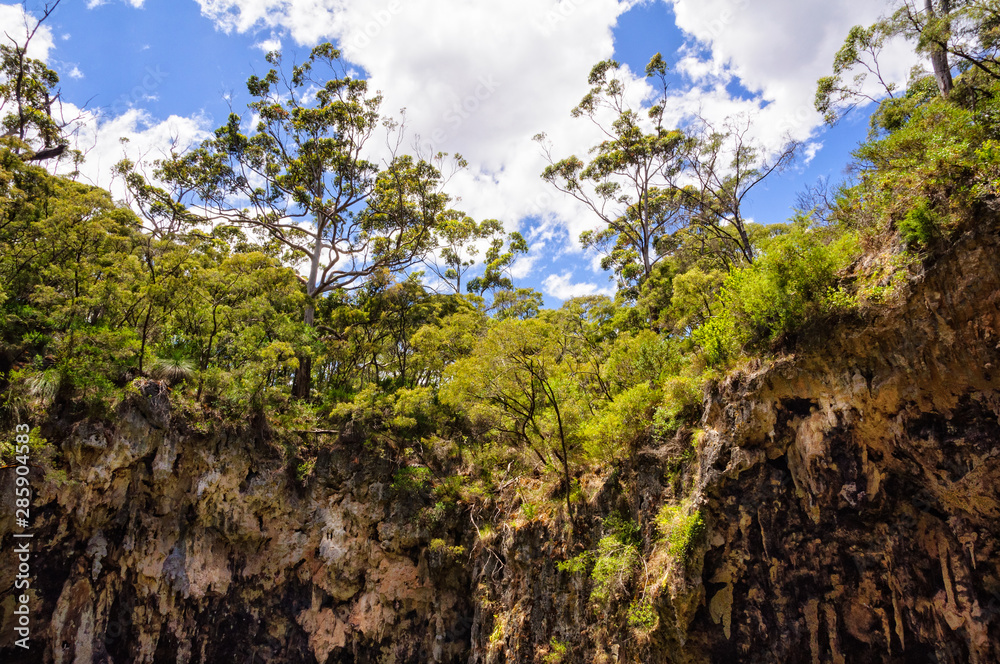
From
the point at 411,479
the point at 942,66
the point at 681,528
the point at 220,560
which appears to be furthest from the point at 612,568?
the point at 942,66

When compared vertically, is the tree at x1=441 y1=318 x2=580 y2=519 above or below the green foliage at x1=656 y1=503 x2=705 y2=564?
above

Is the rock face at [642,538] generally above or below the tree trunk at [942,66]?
below

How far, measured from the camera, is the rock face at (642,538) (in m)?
5.82

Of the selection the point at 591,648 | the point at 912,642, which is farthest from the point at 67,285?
the point at 912,642

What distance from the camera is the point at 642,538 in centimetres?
858

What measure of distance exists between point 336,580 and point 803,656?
11371 millimetres

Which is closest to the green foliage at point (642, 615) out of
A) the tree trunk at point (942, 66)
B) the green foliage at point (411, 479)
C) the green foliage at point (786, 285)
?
the green foliage at point (786, 285)

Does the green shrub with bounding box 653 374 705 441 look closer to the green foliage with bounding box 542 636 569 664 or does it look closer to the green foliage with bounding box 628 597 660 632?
the green foliage with bounding box 628 597 660 632

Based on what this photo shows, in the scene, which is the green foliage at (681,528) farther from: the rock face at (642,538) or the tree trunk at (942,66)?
the tree trunk at (942,66)

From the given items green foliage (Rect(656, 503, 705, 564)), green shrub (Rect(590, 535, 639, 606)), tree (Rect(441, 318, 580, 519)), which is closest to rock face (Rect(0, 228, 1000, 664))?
green foliage (Rect(656, 503, 705, 564))

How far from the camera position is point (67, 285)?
12.6 meters

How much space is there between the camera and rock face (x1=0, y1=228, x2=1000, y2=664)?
5.82 metres

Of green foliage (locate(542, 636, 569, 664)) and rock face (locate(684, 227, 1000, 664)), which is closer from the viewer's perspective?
rock face (locate(684, 227, 1000, 664))

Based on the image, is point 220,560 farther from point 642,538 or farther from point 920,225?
point 920,225
